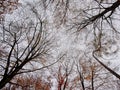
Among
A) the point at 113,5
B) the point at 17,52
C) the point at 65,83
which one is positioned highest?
the point at 113,5

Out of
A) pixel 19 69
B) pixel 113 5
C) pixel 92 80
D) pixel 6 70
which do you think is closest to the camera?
pixel 113 5

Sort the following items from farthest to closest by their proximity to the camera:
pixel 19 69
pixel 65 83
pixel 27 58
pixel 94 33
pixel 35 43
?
1. pixel 65 83
2. pixel 35 43
3. pixel 27 58
4. pixel 19 69
5. pixel 94 33

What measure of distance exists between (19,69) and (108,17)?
5.28 m

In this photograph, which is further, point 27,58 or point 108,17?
point 27,58

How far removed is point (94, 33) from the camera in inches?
365

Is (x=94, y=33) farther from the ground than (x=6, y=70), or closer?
farther from the ground

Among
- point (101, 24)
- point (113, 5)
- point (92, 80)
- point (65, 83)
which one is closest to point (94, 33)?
point (101, 24)

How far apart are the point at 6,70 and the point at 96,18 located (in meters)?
4.98

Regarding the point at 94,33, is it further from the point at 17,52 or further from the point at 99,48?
the point at 17,52

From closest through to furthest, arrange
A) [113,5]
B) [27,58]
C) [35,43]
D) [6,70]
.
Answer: [113,5] → [6,70] → [27,58] → [35,43]

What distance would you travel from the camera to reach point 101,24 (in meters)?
8.88

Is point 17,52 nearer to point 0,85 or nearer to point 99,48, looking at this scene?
point 0,85

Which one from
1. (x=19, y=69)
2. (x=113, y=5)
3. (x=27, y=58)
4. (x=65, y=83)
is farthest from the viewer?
(x=65, y=83)

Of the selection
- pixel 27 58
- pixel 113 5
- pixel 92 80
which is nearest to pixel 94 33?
pixel 113 5
